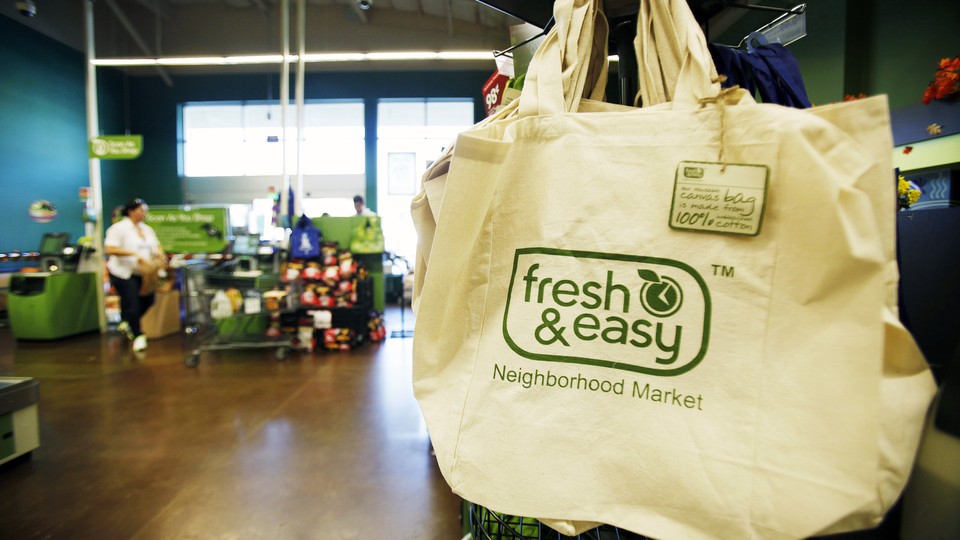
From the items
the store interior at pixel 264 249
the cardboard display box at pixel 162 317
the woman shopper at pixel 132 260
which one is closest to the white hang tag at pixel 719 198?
the store interior at pixel 264 249

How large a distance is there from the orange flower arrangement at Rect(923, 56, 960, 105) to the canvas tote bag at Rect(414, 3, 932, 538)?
180 inches

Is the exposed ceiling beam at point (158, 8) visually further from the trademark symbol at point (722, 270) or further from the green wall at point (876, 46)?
the trademark symbol at point (722, 270)

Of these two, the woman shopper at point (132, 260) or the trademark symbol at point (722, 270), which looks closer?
the trademark symbol at point (722, 270)

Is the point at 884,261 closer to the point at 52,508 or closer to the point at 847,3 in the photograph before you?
the point at 52,508

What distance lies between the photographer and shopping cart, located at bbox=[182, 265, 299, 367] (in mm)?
4188

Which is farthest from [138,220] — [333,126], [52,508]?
[333,126]

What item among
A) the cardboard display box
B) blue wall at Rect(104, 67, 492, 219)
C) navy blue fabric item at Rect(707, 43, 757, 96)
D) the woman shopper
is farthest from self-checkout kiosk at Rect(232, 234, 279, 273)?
blue wall at Rect(104, 67, 492, 219)

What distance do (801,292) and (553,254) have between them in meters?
0.30

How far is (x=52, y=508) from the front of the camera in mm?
1934

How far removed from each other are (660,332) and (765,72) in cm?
A: 68

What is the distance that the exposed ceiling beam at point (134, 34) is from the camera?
30.7ft

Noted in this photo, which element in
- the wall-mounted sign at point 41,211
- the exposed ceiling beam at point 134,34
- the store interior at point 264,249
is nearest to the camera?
A: the store interior at point 264,249

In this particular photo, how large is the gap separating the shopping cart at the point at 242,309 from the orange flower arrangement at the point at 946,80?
6.12m

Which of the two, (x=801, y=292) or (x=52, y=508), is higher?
(x=801, y=292)
